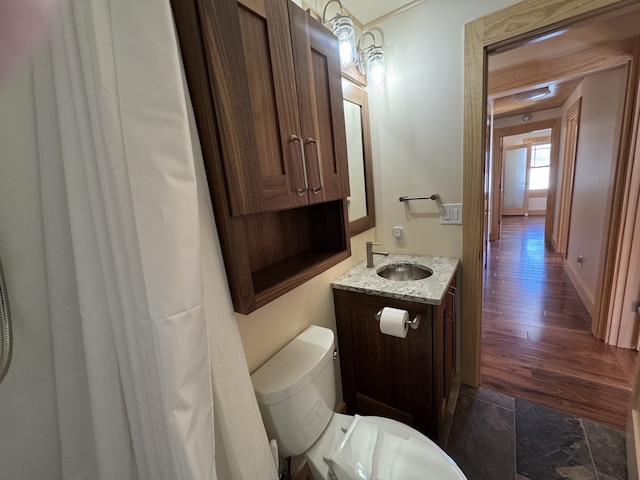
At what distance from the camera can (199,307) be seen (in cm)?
54

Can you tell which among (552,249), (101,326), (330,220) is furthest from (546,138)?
(101,326)

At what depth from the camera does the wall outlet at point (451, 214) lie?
1530 millimetres

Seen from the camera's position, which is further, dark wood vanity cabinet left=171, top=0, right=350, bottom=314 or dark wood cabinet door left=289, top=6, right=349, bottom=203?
dark wood cabinet door left=289, top=6, right=349, bottom=203

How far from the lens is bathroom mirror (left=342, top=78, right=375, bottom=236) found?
5.00 feet

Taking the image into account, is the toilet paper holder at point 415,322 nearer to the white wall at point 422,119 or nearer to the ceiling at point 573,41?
the white wall at point 422,119

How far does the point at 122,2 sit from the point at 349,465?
4.33 ft

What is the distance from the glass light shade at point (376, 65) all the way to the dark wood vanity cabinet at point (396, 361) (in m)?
1.30

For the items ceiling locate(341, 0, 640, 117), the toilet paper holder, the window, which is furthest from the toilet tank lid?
the window

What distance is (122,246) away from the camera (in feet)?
1.59

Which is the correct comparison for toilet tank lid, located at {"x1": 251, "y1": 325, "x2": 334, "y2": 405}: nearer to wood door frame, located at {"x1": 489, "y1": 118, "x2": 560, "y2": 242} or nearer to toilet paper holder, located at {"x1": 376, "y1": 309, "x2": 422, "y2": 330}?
toilet paper holder, located at {"x1": 376, "y1": 309, "x2": 422, "y2": 330}

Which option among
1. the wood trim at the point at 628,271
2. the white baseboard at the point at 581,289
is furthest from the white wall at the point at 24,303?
the white baseboard at the point at 581,289

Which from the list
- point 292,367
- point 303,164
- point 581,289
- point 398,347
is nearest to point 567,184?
point 581,289

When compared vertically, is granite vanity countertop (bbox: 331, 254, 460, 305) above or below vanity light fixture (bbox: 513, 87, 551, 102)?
below

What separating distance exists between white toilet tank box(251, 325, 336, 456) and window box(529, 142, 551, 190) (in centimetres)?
886
